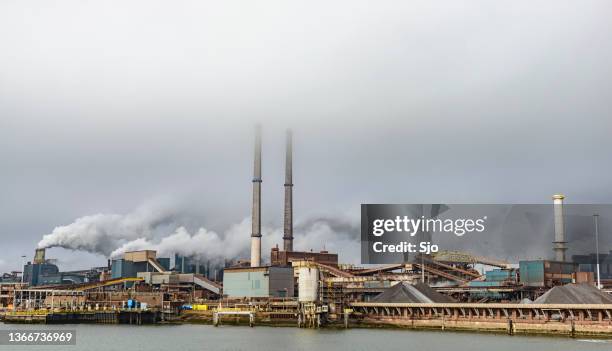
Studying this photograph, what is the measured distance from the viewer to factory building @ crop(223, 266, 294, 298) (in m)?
98.4

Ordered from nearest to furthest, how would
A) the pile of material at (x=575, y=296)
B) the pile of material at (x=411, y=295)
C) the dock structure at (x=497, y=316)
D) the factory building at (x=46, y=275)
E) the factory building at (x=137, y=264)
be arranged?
the dock structure at (x=497, y=316)
the pile of material at (x=575, y=296)
the pile of material at (x=411, y=295)
the factory building at (x=137, y=264)
the factory building at (x=46, y=275)

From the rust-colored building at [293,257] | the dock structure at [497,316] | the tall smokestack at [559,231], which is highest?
the tall smokestack at [559,231]

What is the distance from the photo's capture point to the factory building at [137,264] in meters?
124

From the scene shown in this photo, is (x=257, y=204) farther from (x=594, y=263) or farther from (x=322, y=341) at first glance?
(x=322, y=341)

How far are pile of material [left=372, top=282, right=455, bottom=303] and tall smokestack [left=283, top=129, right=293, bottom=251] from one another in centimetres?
4151

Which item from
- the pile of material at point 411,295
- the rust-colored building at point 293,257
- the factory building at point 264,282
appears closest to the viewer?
the pile of material at point 411,295

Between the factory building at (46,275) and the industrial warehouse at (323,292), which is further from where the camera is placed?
the factory building at (46,275)

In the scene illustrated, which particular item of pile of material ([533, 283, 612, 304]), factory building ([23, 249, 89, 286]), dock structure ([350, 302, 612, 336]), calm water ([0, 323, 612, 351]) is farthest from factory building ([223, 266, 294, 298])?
factory building ([23, 249, 89, 286])

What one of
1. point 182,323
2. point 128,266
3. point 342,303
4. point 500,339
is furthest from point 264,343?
point 128,266

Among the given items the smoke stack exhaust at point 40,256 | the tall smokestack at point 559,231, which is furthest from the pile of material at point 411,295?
the smoke stack exhaust at point 40,256

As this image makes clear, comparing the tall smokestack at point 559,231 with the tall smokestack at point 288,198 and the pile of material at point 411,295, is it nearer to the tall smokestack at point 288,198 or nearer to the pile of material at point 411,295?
the pile of material at point 411,295

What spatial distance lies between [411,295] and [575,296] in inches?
680

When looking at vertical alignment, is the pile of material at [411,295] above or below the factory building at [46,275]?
below

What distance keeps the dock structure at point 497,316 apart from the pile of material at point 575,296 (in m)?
1.37
